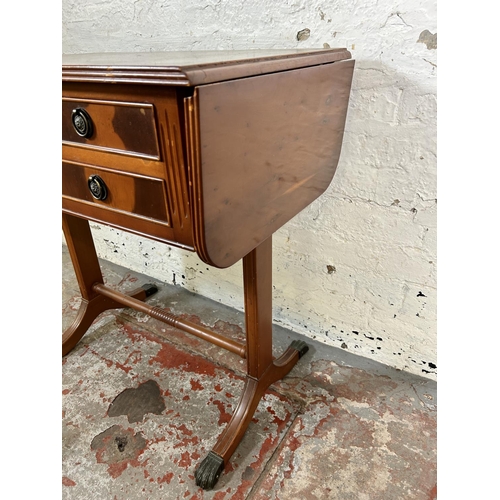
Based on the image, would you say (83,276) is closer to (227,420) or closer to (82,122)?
(227,420)

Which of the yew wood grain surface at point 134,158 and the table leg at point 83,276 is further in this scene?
the table leg at point 83,276

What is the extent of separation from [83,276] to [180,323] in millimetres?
546

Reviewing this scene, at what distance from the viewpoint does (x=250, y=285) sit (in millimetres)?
1253

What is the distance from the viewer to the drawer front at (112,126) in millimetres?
791

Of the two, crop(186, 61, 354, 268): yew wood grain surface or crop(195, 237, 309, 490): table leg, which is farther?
crop(195, 237, 309, 490): table leg

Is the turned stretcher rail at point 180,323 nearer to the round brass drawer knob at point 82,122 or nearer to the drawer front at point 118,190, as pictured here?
the drawer front at point 118,190

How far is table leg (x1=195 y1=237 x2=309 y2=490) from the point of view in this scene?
47.9 inches

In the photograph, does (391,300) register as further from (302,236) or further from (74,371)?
(74,371)

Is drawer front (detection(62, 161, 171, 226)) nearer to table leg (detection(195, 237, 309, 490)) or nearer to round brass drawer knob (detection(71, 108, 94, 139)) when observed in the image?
round brass drawer knob (detection(71, 108, 94, 139))

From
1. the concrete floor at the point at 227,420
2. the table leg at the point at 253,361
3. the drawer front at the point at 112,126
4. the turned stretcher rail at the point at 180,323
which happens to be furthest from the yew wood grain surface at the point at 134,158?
the concrete floor at the point at 227,420

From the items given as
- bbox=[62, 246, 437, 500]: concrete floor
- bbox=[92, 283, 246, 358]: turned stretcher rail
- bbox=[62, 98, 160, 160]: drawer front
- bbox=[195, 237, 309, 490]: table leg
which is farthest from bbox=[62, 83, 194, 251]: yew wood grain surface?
bbox=[62, 246, 437, 500]: concrete floor

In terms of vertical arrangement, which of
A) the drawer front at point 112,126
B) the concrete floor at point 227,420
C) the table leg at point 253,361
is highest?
the drawer front at point 112,126

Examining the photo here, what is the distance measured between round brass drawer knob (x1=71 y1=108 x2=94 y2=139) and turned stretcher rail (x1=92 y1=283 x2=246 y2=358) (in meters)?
0.84

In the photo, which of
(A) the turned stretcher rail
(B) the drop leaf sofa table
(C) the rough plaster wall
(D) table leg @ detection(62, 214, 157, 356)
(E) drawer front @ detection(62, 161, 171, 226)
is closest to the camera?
(B) the drop leaf sofa table
